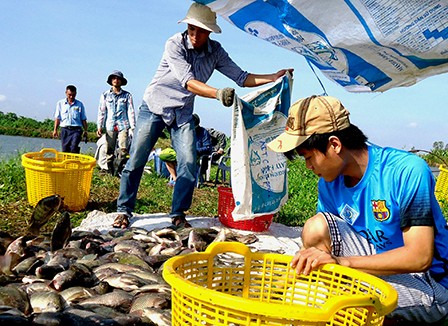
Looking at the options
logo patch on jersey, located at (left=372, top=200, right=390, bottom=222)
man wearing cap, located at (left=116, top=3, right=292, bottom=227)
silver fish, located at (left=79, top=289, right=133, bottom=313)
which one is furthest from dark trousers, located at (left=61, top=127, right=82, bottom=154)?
logo patch on jersey, located at (left=372, top=200, right=390, bottom=222)

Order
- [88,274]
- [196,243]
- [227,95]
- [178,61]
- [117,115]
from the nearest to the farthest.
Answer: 1. [88,274]
2. [196,243]
3. [227,95]
4. [178,61]
5. [117,115]

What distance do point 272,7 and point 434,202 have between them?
123 cm

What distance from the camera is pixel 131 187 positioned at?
530 cm

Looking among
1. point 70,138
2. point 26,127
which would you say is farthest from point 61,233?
point 26,127

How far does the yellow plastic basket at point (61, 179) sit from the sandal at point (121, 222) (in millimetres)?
1070

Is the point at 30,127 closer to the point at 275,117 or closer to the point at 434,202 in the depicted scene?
the point at 275,117

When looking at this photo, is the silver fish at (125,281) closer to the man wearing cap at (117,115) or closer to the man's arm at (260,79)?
the man's arm at (260,79)

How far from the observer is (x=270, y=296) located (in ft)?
7.52

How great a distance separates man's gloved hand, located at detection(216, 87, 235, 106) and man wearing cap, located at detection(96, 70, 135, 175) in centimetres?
524

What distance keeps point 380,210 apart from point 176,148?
3.09 meters

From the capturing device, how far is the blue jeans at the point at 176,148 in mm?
5078

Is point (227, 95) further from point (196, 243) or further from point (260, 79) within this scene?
point (196, 243)

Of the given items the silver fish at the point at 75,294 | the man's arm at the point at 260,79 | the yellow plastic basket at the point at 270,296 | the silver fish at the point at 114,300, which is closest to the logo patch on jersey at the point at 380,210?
the yellow plastic basket at the point at 270,296

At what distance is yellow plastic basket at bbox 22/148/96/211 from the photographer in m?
5.90
